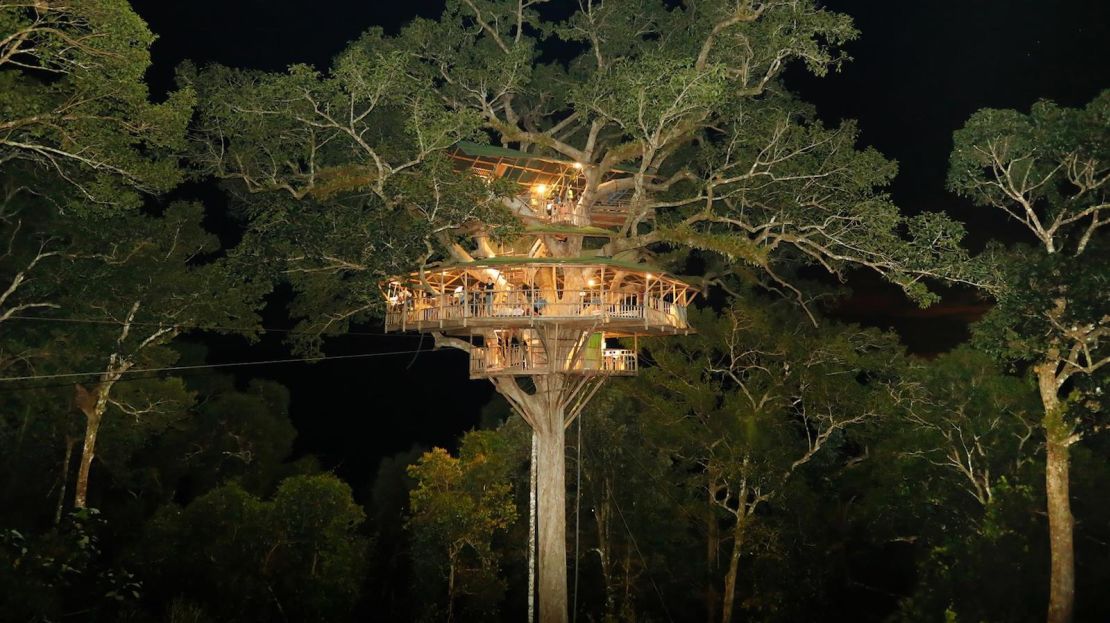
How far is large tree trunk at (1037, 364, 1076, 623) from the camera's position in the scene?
78.4 ft

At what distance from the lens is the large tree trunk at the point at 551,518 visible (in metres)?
27.9

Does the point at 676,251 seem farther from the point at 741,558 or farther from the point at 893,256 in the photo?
the point at 741,558

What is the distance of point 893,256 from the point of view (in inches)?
1084

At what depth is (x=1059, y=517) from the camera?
80.0 feet

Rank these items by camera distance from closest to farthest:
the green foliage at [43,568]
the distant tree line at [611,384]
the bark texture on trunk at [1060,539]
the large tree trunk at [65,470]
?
the green foliage at [43,568] < the distant tree line at [611,384] < the bark texture on trunk at [1060,539] < the large tree trunk at [65,470]

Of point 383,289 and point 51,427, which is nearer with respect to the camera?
point 383,289

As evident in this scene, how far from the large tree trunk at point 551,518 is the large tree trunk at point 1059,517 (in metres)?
12.9

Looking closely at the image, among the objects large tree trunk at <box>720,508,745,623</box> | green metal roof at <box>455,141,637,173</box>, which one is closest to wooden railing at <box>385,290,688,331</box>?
green metal roof at <box>455,141,637,173</box>

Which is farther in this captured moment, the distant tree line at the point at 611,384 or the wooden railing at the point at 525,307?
the wooden railing at the point at 525,307

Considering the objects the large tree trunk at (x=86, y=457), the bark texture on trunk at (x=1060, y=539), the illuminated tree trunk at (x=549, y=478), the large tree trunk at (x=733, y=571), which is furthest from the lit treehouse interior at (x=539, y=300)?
the large tree trunk at (x=86, y=457)

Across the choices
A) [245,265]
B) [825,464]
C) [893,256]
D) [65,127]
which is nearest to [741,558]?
[825,464]

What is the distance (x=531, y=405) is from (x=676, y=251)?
28.1 feet

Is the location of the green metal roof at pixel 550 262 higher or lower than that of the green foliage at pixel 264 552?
higher

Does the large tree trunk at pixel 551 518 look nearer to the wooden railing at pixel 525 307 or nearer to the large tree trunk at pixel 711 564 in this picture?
the wooden railing at pixel 525 307
